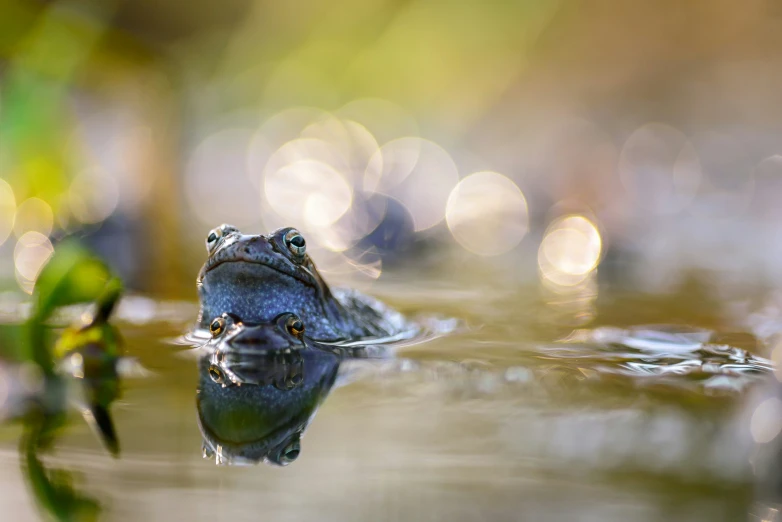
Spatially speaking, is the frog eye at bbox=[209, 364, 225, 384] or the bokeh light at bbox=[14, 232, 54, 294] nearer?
the frog eye at bbox=[209, 364, 225, 384]

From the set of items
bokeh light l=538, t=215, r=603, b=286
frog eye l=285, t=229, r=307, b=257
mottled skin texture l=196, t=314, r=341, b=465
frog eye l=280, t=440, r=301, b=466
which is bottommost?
frog eye l=280, t=440, r=301, b=466

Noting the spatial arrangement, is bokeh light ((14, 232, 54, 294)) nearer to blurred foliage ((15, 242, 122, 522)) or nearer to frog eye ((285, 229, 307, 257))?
blurred foliage ((15, 242, 122, 522))

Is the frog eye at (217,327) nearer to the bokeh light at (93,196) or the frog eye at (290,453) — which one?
the frog eye at (290,453)

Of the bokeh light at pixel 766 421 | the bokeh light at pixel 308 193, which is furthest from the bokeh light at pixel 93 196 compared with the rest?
the bokeh light at pixel 766 421

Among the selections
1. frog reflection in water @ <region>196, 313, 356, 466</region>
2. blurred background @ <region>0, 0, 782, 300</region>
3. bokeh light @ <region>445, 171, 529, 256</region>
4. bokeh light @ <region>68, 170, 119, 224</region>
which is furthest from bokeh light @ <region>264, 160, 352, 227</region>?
frog reflection in water @ <region>196, 313, 356, 466</region>

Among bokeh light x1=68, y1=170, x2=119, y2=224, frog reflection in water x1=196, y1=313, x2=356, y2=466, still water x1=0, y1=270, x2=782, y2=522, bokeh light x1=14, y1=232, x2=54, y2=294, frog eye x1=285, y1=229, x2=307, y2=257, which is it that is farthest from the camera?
bokeh light x1=68, y1=170, x2=119, y2=224
